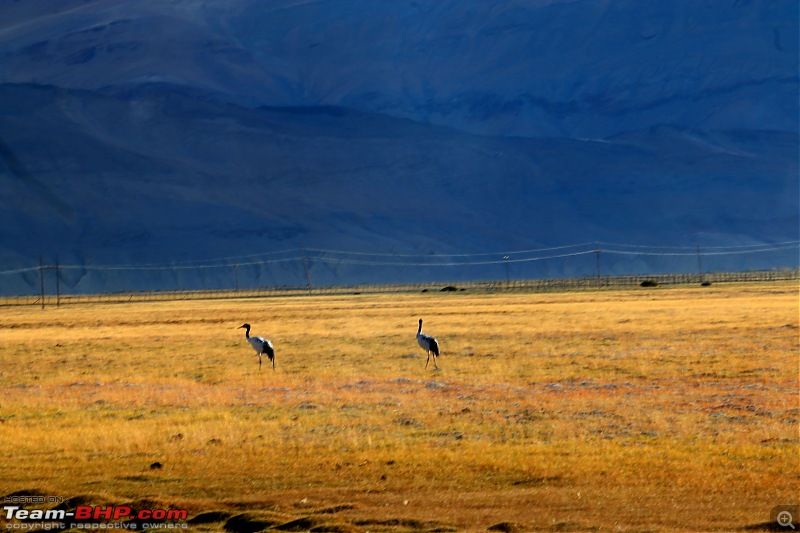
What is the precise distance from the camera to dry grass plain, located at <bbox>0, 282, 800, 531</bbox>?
1514 cm

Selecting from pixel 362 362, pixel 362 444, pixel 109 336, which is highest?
pixel 109 336

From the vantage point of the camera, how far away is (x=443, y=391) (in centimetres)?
2636

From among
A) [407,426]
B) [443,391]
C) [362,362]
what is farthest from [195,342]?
[407,426]

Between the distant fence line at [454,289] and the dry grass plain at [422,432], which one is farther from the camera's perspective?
the distant fence line at [454,289]

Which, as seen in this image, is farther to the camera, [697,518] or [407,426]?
[407,426]

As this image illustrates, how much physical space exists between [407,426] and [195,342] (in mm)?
22659

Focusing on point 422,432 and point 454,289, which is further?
point 454,289

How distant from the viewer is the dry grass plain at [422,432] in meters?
15.1

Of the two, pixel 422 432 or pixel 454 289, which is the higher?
pixel 454 289

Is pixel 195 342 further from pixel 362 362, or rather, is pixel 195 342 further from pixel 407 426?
pixel 407 426

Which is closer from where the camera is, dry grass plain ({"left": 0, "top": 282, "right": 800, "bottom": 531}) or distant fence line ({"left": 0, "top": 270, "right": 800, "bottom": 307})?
dry grass plain ({"left": 0, "top": 282, "right": 800, "bottom": 531})

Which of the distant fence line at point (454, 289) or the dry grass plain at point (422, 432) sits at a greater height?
the distant fence line at point (454, 289)

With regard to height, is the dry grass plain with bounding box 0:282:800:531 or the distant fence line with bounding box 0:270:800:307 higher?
the distant fence line with bounding box 0:270:800:307

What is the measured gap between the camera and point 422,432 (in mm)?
20844
